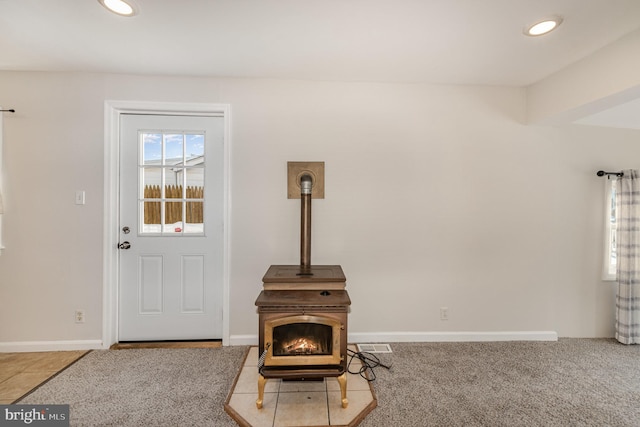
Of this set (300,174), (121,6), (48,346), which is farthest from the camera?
(300,174)

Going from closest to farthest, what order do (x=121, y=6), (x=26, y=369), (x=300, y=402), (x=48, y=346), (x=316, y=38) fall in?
1. (x=121, y=6)
2. (x=300, y=402)
3. (x=316, y=38)
4. (x=26, y=369)
5. (x=48, y=346)

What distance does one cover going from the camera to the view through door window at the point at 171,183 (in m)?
2.69

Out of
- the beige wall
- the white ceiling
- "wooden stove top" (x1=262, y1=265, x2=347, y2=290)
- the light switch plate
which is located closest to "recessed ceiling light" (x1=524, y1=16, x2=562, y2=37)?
the white ceiling

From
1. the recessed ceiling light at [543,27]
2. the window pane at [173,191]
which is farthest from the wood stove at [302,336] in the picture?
the recessed ceiling light at [543,27]

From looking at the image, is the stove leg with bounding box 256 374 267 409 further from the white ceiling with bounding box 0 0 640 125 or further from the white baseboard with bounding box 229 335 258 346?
the white ceiling with bounding box 0 0 640 125

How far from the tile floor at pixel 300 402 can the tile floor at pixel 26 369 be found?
1.43 metres

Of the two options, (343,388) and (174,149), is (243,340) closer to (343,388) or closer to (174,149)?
(343,388)

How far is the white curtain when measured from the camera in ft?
8.97

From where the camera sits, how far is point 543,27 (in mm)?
1863

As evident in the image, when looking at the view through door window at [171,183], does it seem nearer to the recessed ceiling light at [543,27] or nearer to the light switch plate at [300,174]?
the light switch plate at [300,174]

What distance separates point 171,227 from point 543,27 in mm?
3155

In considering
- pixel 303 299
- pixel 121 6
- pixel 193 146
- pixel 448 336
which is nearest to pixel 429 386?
pixel 448 336

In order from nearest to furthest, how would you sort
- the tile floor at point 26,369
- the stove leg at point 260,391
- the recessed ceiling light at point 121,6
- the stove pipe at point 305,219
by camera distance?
the recessed ceiling light at point 121,6
the stove leg at point 260,391
the tile floor at point 26,369
the stove pipe at point 305,219

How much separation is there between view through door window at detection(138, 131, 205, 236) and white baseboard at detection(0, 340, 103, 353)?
1.06 m
